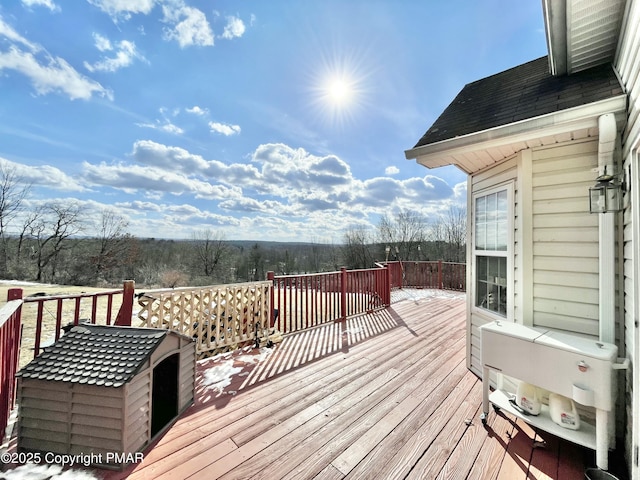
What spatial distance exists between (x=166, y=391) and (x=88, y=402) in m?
0.68

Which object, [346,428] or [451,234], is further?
[451,234]

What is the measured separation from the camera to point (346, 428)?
203 cm

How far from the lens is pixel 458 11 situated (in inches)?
170

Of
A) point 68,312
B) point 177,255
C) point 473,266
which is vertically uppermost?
point 473,266

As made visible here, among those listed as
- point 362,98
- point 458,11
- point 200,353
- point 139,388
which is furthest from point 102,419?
point 362,98

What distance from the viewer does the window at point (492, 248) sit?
2613 millimetres

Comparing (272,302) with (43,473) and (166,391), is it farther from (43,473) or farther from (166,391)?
(43,473)

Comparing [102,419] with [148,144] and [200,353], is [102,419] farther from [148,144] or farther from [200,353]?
[148,144]

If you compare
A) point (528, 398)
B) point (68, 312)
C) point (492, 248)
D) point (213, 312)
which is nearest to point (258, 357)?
point (213, 312)

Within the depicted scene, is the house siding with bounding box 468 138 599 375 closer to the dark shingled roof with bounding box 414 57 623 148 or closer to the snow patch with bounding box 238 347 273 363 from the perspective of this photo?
the dark shingled roof with bounding box 414 57 623 148

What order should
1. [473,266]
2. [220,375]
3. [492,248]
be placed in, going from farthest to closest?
[473,266] < [220,375] < [492,248]

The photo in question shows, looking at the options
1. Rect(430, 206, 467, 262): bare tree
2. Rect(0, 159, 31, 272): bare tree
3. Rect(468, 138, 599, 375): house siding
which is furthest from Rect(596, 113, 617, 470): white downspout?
Rect(0, 159, 31, 272): bare tree

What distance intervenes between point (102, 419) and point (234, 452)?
87cm

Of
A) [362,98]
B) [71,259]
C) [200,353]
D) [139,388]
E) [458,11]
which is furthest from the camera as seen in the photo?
[71,259]
